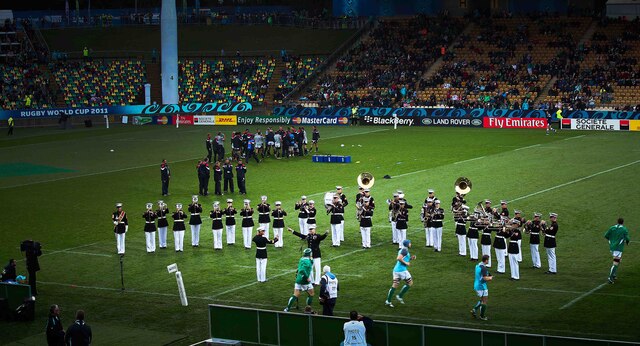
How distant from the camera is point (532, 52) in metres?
77.2

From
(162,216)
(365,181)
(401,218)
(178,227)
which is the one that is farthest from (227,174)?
(401,218)

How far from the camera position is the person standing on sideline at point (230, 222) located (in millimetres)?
29969

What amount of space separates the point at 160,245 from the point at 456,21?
5945 centimetres

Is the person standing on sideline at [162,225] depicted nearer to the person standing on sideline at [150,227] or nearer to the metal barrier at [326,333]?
the person standing on sideline at [150,227]

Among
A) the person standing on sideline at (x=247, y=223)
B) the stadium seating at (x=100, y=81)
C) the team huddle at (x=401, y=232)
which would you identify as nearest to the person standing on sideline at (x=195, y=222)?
the team huddle at (x=401, y=232)

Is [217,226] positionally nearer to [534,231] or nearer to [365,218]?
[365,218]

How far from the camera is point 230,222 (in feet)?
98.5

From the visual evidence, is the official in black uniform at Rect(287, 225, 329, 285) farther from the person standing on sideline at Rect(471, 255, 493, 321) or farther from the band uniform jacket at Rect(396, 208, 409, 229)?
the person standing on sideline at Rect(471, 255, 493, 321)

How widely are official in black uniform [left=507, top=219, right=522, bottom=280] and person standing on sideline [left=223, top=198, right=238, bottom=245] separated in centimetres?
900

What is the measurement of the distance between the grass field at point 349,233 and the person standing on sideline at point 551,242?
0.36 metres

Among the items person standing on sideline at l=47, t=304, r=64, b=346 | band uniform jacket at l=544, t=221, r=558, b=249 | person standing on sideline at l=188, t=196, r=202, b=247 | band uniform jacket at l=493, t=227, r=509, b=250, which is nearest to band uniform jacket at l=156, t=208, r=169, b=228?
person standing on sideline at l=188, t=196, r=202, b=247

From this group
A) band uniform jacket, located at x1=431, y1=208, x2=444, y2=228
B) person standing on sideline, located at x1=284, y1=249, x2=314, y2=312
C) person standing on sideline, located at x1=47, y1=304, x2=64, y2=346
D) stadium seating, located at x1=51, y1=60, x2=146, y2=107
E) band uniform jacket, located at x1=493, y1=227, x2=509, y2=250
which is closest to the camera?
person standing on sideline, located at x1=47, y1=304, x2=64, y2=346

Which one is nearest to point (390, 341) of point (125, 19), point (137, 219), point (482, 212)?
point (482, 212)

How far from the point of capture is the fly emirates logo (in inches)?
2563
